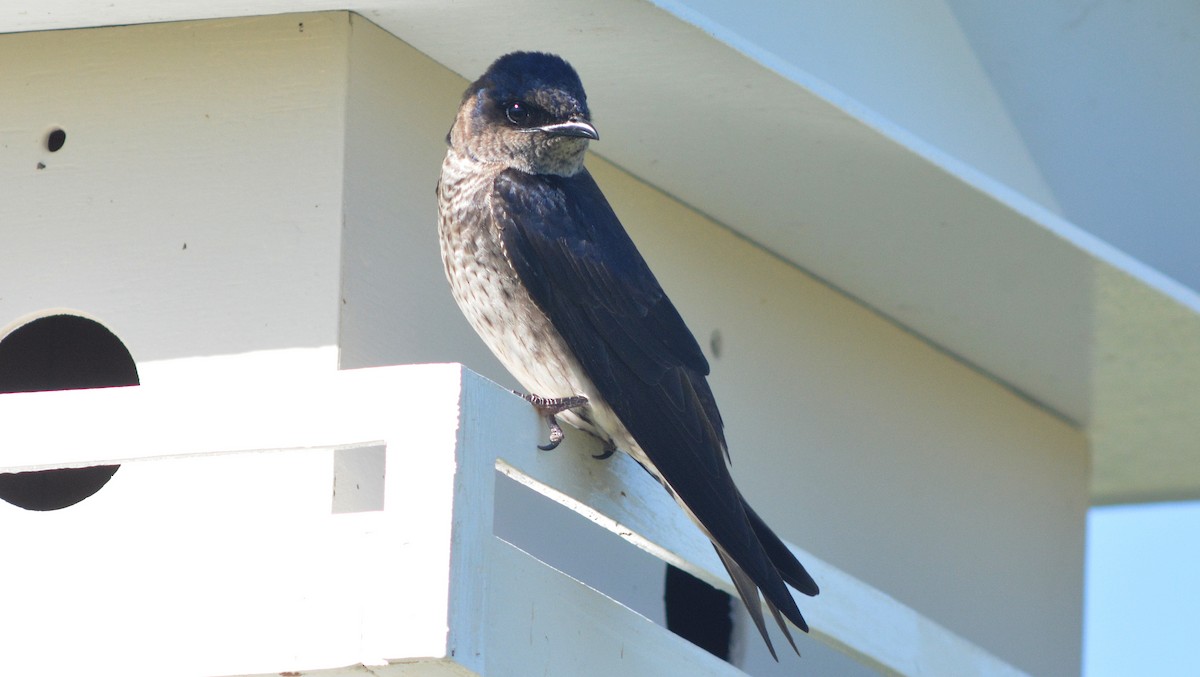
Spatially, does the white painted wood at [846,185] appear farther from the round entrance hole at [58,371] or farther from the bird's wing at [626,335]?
the round entrance hole at [58,371]

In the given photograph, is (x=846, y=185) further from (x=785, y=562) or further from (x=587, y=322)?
(x=785, y=562)

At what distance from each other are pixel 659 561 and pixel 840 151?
1.05 m

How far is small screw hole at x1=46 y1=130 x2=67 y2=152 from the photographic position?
434 cm

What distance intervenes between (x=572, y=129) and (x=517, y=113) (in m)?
0.19

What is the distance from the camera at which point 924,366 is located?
5793 millimetres

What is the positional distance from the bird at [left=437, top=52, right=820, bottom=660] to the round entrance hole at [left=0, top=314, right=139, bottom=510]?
1.58 metres

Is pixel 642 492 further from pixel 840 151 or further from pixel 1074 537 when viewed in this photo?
pixel 1074 537

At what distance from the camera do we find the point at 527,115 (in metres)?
4.07

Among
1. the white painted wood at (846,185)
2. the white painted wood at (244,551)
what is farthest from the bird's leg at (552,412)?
the white painted wood at (846,185)

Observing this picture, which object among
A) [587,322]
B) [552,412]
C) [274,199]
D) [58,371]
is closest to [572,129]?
[587,322]

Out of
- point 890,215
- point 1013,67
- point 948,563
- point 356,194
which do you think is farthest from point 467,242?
point 948,563

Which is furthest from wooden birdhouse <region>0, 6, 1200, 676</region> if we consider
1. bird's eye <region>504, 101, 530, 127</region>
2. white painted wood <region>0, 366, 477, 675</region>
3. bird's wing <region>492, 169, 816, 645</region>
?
bird's eye <region>504, 101, 530, 127</region>

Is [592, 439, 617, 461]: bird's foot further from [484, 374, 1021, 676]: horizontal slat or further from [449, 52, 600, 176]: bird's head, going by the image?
[449, 52, 600, 176]: bird's head

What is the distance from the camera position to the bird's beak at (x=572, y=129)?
3.87 m
